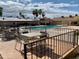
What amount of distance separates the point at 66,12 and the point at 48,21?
15.0 metres

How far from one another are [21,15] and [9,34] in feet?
89.8

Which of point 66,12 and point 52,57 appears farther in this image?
point 66,12

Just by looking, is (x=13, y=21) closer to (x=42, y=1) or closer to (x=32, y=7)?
(x=32, y=7)

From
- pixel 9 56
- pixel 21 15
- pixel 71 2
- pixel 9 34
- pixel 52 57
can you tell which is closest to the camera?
pixel 52 57

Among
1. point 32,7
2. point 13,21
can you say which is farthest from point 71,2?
point 13,21

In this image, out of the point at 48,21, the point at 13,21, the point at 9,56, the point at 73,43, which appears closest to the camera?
the point at 9,56

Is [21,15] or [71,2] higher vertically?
[71,2]

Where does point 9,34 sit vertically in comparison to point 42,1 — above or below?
below

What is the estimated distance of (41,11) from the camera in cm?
3897

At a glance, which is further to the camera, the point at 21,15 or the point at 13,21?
the point at 21,15

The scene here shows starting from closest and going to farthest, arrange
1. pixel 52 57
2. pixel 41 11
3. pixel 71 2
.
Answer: pixel 52 57, pixel 41 11, pixel 71 2

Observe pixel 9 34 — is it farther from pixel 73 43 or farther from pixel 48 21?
pixel 48 21

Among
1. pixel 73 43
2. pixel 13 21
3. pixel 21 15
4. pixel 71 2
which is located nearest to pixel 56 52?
pixel 73 43

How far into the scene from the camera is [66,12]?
44125 millimetres
